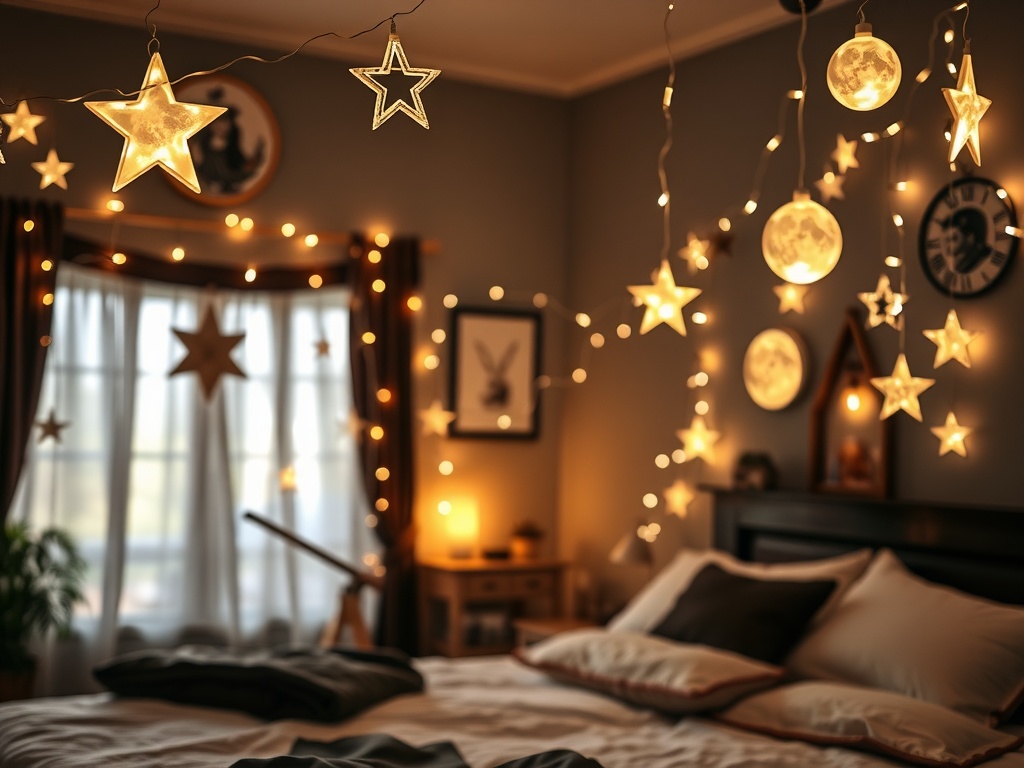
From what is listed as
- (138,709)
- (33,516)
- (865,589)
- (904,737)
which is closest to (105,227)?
(33,516)

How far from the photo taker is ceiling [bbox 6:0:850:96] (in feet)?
14.4

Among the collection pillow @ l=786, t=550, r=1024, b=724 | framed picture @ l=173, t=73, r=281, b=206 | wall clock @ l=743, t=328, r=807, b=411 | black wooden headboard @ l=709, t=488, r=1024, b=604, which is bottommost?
pillow @ l=786, t=550, r=1024, b=724

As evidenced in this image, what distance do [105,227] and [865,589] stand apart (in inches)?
126

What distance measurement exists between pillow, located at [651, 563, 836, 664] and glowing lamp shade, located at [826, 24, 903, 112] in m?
1.66

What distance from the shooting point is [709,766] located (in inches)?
104

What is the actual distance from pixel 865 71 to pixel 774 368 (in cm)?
207

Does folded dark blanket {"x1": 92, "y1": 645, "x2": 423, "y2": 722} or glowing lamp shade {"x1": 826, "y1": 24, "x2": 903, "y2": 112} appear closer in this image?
glowing lamp shade {"x1": 826, "y1": 24, "x2": 903, "y2": 112}

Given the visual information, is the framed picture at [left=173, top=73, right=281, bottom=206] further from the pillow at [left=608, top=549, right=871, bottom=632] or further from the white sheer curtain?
the pillow at [left=608, top=549, right=871, bottom=632]

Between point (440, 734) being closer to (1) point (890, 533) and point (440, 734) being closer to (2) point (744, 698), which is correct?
(2) point (744, 698)

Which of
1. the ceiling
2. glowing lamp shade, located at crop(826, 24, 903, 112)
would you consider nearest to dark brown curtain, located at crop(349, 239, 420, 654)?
the ceiling

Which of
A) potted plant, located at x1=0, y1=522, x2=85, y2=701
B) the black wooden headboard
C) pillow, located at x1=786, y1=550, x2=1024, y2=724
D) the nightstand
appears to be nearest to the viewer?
pillow, located at x1=786, y1=550, x2=1024, y2=724

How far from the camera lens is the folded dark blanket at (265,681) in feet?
9.93

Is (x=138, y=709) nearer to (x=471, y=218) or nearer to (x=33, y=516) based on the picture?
(x=33, y=516)

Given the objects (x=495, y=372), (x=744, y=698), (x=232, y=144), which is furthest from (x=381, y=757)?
(x=232, y=144)
